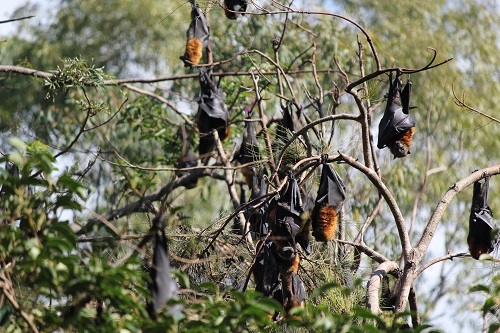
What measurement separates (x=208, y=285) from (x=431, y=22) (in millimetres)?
12165

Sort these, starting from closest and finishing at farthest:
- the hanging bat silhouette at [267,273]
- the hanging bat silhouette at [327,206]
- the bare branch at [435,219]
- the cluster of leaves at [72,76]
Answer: the bare branch at [435,219]
the hanging bat silhouette at [327,206]
the hanging bat silhouette at [267,273]
the cluster of leaves at [72,76]

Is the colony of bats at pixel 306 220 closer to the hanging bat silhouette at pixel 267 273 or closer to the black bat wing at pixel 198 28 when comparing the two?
the hanging bat silhouette at pixel 267 273

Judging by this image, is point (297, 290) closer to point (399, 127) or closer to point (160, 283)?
point (399, 127)

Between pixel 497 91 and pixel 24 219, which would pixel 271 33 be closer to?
pixel 497 91

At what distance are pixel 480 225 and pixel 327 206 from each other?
1.05m

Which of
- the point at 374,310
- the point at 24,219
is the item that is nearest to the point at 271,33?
the point at 374,310

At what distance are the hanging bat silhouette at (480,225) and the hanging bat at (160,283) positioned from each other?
8.52ft

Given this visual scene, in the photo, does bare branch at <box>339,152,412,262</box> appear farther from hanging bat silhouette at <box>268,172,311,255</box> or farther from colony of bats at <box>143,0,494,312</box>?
hanging bat silhouette at <box>268,172,311,255</box>

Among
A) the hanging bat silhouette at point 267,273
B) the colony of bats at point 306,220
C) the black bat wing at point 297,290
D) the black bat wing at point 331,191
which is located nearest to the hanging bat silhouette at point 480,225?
the colony of bats at point 306,220

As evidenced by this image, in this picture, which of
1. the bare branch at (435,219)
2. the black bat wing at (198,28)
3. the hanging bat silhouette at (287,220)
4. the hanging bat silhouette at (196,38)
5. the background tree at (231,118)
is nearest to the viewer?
the background tree at (231,118)

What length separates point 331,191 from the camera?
517cm

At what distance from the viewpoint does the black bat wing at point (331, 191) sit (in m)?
5.15

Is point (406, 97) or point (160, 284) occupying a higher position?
point (406, 97)

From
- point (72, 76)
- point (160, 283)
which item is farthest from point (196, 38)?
point (160, 283)
